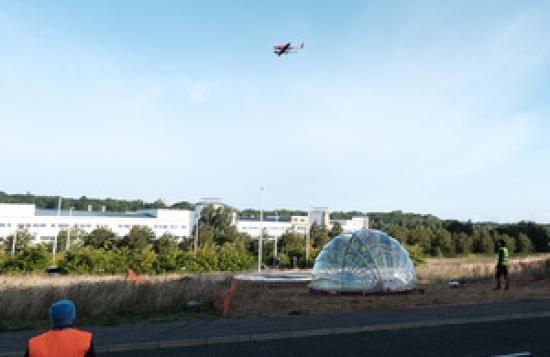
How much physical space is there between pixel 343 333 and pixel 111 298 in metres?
6.37

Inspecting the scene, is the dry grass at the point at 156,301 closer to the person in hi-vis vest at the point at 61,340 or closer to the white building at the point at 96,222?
the person in hi-vis vest at the point at 61,340

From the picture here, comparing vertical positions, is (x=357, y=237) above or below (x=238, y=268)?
above

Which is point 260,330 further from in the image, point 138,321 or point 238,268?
point 238,268

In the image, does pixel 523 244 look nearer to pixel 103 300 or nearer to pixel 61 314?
pixel 103 300

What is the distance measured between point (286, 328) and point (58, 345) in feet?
23.0

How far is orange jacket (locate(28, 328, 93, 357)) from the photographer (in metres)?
3.25

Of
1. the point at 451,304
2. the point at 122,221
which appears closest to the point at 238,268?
the point at 451,304

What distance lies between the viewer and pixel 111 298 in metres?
12.0

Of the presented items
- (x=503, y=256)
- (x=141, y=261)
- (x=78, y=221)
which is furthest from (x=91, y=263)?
(x=78, y=221)

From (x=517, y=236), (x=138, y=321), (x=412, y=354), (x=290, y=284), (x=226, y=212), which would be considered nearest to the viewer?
(x=412, y=354)

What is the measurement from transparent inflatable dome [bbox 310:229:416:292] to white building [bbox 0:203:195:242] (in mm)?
52299

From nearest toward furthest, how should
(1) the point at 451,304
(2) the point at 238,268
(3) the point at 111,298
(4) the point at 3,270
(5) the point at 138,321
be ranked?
(5) the point at 138,321, (3) the point at 111,298, (1) the point at 451,304, (4) the point at 3,270, (2) the point at 238,268

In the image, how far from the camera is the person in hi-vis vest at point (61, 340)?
128 inches

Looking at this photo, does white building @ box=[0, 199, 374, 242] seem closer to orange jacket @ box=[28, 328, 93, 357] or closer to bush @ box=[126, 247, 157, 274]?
bush @ box=[126, 247, 157, 274]
